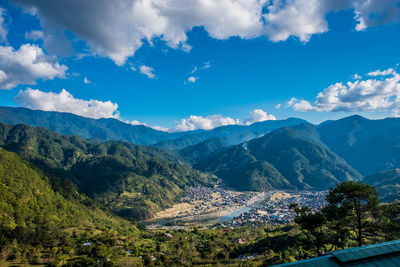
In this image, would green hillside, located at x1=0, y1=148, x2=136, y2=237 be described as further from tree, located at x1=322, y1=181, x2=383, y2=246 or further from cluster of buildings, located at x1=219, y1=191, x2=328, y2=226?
cluster of buildings, located at x1=219, y1=191, x2=328, y2=226

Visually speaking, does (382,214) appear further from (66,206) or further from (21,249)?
(66,206)

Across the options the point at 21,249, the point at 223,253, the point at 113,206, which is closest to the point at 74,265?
the point at 21,249

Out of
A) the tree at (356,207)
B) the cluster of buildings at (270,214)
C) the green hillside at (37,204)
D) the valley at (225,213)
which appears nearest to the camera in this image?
the tree at (356,207)

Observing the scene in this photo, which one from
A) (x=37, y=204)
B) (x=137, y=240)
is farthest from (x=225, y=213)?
(x=37, y=204)

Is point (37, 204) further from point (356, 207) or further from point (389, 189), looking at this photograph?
point (389, 189)

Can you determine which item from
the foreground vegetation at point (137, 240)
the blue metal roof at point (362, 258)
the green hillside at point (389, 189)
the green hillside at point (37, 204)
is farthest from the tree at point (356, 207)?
the green hillside at point (389, 189)

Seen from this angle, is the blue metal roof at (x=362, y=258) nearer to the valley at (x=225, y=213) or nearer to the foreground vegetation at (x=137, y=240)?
the foreground vegetation at (x=137, y=240)
